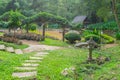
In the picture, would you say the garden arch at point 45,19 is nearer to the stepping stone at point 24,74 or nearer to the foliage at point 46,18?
the foliage at point 46,18

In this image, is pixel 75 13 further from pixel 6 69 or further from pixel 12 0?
pixel 6 69

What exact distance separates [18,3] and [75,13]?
1399 cm

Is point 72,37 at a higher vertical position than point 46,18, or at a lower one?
Result: lower

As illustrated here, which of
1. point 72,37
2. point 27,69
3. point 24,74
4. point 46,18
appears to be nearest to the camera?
point 24,74

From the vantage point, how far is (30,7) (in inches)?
1961

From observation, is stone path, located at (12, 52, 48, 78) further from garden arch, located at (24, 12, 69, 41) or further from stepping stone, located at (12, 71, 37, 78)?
garden arch, located at (24, 12, 69, 41)

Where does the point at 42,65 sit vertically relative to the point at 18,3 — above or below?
below

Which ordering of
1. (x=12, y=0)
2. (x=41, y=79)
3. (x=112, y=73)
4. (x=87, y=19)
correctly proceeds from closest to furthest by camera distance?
(x=41, y=79)
(x=112, y=73)
(x=12, y=0)
(x=87, y=19)

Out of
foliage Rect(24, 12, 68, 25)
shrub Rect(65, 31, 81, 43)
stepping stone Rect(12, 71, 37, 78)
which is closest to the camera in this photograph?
stepping stone Rect(12, 71, 37, 78)

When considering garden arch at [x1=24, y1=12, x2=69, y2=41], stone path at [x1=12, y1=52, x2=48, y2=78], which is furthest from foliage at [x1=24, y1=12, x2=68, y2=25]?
stone path at [x1=12, y1=52, x2=48, y2=78]

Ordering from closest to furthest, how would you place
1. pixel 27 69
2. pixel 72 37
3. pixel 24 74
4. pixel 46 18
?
pixel 24 74
pixel 27 69
pixel 72 37
pixel 46 18

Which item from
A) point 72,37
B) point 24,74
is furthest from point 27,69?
point 72,37

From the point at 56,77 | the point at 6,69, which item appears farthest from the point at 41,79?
the point at 6,69

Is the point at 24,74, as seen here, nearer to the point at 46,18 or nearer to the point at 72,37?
the point at 72,37
